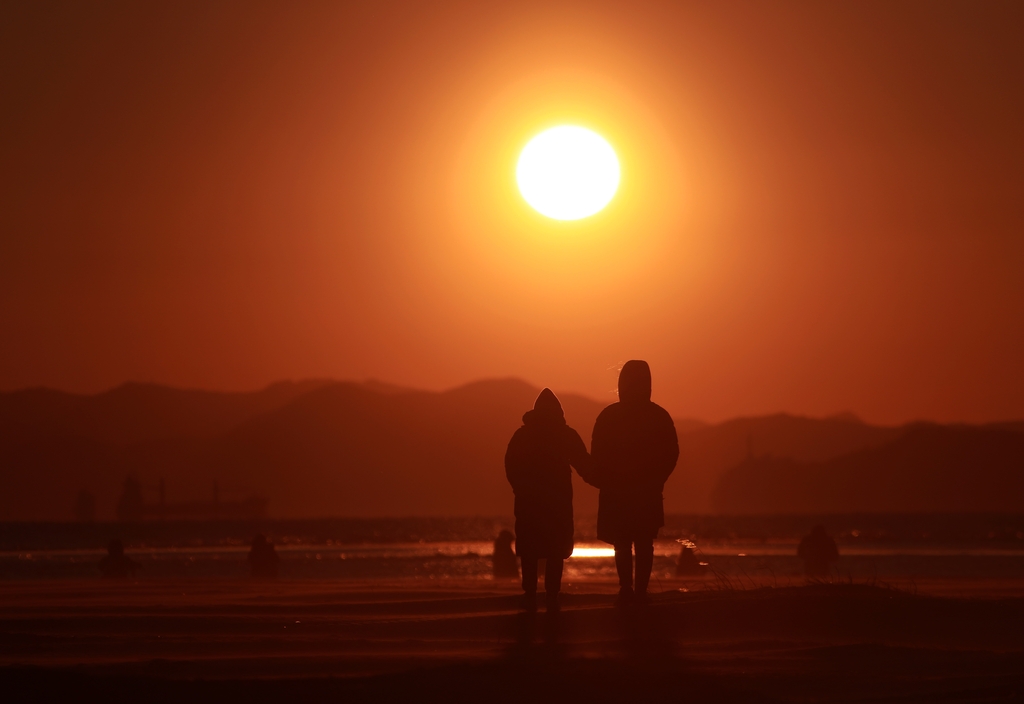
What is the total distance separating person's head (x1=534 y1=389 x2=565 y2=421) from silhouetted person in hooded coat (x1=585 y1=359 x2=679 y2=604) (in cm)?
35

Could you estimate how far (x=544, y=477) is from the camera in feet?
29.7

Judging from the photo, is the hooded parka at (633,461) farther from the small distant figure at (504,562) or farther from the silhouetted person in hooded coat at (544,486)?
the small distant figure at (504,562)

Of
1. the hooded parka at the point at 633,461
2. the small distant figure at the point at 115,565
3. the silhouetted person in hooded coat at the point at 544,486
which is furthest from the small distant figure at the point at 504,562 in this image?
the hooded parka at the point at 633,461

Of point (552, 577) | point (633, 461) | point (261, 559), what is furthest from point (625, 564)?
point (261, 559)

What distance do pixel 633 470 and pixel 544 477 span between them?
0.67 m

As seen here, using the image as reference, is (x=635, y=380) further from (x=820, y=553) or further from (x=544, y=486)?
(x=820, y=553)

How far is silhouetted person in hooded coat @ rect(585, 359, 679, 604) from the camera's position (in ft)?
29.1

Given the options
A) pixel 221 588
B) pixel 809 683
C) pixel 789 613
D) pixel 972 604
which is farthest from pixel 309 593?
pixel 809 683

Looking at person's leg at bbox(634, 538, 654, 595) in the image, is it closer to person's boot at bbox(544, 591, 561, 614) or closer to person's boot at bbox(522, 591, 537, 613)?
person's boot at bbox(544, 591, 561, 614)

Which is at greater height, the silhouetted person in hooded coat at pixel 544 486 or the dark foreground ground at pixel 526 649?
the silhouetted person in hooded coat at pixel 544 486

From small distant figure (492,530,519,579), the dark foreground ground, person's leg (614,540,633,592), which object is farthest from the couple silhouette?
small distant figure (492,530,519,579)

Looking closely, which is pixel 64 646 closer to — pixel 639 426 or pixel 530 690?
pixel 530 690

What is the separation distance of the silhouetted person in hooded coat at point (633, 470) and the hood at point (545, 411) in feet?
1.17

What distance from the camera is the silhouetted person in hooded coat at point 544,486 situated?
353 inches
